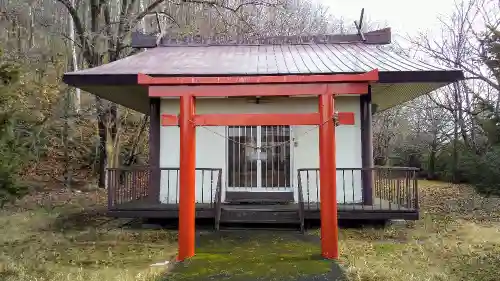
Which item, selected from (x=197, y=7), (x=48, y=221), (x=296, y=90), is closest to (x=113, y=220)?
(x=48, y=221)

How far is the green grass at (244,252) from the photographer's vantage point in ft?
16.8

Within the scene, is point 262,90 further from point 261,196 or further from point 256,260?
point 261,196

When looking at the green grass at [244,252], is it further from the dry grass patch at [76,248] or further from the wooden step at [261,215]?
the wooden step at [261,215]

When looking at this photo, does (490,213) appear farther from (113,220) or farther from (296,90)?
(113,220)

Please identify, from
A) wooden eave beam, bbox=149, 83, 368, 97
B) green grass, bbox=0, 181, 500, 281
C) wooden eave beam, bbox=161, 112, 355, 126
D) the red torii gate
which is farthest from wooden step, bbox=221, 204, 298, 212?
wooden eave beam, bbox=149, 83, 368, 97

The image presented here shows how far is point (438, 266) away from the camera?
18.5ft

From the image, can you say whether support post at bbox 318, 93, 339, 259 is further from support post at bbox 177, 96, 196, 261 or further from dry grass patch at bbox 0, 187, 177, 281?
dry grass patch at bbox 0, 187, 177, 281

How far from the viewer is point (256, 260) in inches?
222

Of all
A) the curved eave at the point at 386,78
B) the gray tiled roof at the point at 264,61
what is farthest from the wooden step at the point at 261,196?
the curved eave at the point at 386,78

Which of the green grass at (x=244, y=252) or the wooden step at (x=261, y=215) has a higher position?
the wooden step at (x=261, y=215)

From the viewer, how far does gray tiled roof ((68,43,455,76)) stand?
7.76 m

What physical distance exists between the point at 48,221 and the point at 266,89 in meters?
6.79

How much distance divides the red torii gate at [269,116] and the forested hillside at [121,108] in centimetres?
315

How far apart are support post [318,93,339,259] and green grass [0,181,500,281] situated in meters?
0.28
